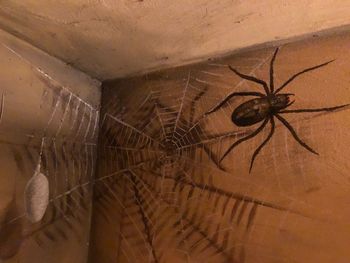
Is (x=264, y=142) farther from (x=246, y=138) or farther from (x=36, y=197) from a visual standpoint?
(x=36, y=197)

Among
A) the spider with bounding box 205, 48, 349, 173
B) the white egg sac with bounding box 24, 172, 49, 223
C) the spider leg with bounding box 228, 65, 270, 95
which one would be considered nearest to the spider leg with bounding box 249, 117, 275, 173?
the spider with bounding box 205, 48, 349, 173

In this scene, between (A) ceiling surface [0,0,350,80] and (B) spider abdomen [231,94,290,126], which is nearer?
(A) ceiling surface [0,0,350,80]

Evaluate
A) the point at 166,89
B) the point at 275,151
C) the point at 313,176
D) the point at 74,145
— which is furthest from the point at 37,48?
the point at 313,176

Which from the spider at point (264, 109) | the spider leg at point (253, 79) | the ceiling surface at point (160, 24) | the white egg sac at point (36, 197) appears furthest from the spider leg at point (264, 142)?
the white egg sac at point (36, 197)

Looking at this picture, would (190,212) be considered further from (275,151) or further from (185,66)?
(185,66)

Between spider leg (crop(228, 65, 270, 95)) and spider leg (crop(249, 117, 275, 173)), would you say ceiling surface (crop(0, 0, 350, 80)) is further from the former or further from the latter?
spider leg (crop(249, 117, 275, 173))

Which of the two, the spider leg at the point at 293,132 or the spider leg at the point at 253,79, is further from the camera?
the spider leg at the point at 253,79

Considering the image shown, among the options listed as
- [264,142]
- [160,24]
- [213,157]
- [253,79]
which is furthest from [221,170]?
[160,24]

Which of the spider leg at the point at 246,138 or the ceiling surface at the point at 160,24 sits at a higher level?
the ceiling surface at the point at 160,24

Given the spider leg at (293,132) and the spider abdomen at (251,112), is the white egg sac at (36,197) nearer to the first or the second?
the spider abdomen at (251,112)
